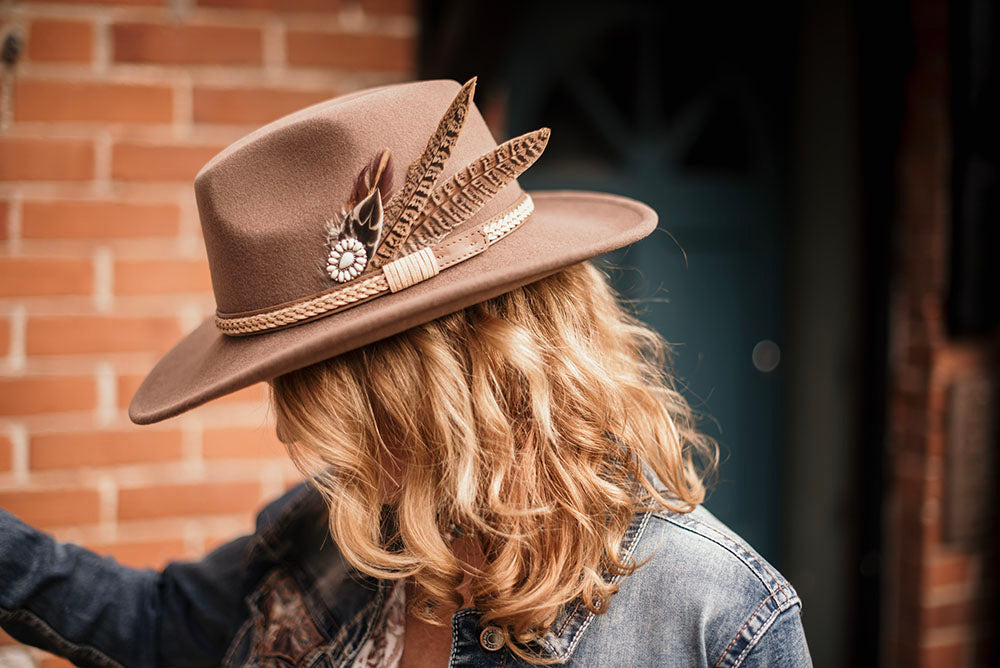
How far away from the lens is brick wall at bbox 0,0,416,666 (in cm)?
146

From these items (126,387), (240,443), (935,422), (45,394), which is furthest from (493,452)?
(935,422)

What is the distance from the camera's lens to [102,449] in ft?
4.98

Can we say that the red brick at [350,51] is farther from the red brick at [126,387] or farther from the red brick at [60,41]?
the red brick at [126,387]

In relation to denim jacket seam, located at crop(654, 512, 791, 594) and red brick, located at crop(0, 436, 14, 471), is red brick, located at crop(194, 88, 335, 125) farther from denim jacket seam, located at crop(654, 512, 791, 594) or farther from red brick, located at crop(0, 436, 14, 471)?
denim jacket seam, located at crop(654, 512, 791, 594)

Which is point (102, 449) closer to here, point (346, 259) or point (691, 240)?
point (346, 259)

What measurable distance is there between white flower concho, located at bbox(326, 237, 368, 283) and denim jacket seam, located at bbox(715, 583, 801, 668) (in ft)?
2.08

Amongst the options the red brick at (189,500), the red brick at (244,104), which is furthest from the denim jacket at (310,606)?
the red brick at (244,104)

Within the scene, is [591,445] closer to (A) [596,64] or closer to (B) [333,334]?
(B) [333,334]

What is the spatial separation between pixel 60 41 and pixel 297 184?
911 millimetres

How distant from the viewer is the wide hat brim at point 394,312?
33.4 inches

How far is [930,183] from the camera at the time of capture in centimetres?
221

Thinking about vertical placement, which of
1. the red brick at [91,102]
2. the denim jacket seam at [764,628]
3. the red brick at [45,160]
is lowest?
the denim jacket seam at [764,628]

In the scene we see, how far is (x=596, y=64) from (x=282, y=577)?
197 cm

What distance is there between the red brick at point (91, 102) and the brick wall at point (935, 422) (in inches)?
80.3
